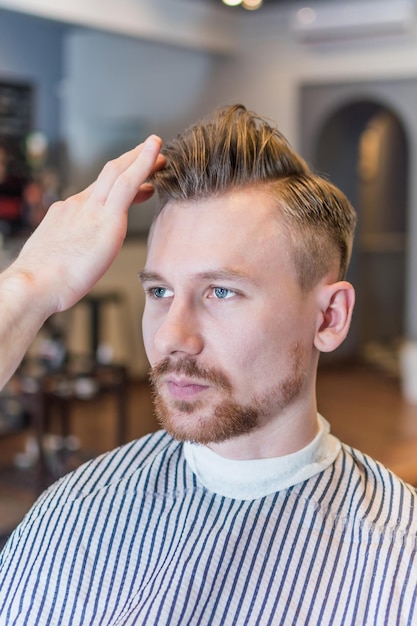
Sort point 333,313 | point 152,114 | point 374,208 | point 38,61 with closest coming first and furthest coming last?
point 333,313
point 38,61
point 152,114
point 374,208

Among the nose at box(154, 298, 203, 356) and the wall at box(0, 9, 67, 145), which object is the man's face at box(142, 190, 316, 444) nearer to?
the nose at box(154, 298, 203, 356)

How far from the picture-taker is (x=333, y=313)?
1231 millimetres

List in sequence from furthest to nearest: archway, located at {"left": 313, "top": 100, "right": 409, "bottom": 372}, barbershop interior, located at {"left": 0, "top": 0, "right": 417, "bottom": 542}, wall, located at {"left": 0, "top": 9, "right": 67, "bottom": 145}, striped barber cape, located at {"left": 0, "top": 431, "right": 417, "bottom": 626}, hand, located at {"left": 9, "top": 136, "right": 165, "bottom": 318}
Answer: archway, located at {"left": 313, "top": 100, "right": 409, "bottom": 372} < wall, located at {"left": 0, "top": 9, "right": 67, "bottom": 145} < barbershop interior, located at {"left": 0, "top": 0, "right": 417, "bottom": 542} < hand, located at {"left": 9, "top": 136, "right": 165, "bottom": 318} < striped barber cape, located at {"left": 0, "top": 431, "right": 417, "bottom": 626}

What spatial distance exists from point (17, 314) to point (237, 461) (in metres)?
0.38

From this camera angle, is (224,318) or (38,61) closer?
(224,318)

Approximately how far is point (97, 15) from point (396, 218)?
4.07 metres

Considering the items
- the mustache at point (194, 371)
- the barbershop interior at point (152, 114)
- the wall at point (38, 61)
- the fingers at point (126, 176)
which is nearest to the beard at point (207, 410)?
the mustache at point (194, 371)

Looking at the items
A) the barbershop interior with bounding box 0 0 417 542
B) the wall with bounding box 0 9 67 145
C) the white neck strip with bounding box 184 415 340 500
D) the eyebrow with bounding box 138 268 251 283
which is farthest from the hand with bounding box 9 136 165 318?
the wall with bounding box 0 9 67 145

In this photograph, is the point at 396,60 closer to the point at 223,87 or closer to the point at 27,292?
the point at 223,87

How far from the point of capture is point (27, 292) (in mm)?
1130

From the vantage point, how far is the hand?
1.16 meters

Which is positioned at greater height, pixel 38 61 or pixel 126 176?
pixel 38 61

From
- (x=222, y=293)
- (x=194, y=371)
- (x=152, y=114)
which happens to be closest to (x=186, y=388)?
(x=194, y=371)

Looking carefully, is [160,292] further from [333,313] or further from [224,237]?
[333,313]
